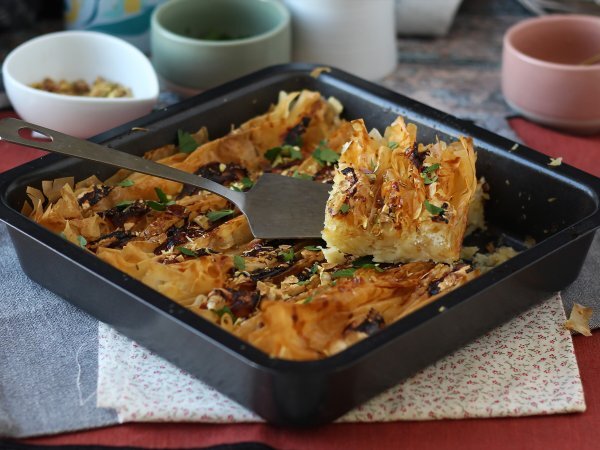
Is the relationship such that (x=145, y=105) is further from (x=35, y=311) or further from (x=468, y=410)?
(x=468, y=410)

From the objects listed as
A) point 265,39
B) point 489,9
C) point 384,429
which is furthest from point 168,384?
point 489,9

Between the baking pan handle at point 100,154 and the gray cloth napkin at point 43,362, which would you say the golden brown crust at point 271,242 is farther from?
the gray cloth napkin at point 43,362

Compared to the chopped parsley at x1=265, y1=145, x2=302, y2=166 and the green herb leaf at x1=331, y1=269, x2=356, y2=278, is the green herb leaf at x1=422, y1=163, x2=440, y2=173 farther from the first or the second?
the chopped parsley at x1=265, y1=145, x2=302, y2=166

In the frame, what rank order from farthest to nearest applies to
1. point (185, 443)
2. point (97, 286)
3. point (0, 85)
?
point (0, 85), point (97, 286), point (185, 443)

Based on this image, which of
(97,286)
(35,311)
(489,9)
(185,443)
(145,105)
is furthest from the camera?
(489,9)

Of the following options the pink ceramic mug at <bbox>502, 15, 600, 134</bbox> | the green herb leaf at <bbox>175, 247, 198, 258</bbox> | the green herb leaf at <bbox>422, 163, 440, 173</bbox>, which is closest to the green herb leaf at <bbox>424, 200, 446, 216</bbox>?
the green herb leaf at <bbox>422, 163, 440, 173</bbox>

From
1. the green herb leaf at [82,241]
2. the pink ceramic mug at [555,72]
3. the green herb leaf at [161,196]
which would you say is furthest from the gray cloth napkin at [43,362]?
the pink ceramic mug at [555,72]
